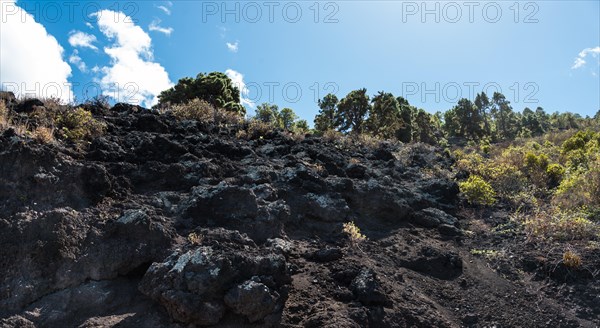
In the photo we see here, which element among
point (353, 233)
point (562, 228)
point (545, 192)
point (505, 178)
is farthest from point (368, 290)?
point (545, 192)

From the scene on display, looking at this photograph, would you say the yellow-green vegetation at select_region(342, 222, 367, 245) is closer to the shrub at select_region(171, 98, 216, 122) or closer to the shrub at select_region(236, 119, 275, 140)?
the shrub at select_region(236, 119, 275, 140)

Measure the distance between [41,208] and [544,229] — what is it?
8746mm

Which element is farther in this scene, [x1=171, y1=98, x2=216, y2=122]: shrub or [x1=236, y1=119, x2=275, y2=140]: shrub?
[x1=171, y1=98, x2=216, y2=122]: shrub

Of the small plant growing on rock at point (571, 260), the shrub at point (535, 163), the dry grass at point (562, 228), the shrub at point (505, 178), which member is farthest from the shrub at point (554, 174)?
the small plant growing on rock at point (571, 260)

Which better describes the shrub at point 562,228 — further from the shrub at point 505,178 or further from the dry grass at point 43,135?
the dry grass at point 43,135

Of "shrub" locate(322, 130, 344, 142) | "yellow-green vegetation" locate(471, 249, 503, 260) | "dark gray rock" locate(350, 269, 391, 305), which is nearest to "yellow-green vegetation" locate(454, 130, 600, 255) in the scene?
"yellow-green vegetation" locate(471, 249, 503, 260)

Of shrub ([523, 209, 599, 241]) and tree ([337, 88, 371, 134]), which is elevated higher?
tree ([337, 88, 371, 134])

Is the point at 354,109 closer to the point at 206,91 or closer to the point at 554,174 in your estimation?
the point at 206,91

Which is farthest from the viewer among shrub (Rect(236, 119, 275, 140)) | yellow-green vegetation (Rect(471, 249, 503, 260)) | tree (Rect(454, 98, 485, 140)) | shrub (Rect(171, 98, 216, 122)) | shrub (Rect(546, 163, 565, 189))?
tree (Rect(454, 98, 485, 140))

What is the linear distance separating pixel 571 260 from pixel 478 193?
3.55m

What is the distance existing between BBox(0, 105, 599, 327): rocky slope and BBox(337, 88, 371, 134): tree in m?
13.3

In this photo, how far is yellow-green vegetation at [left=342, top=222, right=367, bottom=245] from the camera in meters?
7.59

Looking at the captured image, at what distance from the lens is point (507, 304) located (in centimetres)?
672

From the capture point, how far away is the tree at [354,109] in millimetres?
22828
